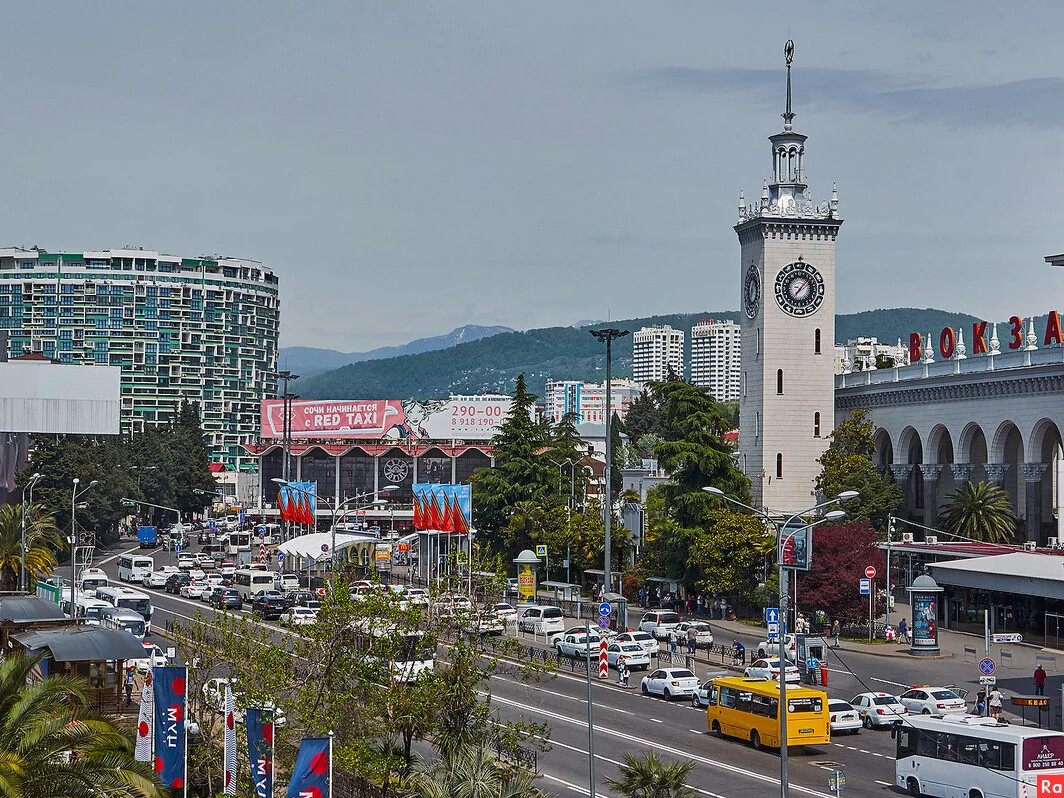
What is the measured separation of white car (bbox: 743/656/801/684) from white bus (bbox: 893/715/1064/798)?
11661 millimetres

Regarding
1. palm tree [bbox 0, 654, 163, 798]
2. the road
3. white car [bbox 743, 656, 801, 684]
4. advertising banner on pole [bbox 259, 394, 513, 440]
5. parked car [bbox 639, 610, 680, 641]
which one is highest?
advertising banner on pole [bbox 259, 394, 513, 440]

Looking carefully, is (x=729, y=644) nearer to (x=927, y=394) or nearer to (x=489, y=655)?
(x=489, y=655)

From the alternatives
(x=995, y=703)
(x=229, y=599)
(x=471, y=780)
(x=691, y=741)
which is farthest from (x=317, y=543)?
(x=471, y=780)

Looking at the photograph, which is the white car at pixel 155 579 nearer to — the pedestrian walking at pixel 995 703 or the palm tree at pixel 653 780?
the pedestrian walking at pixel 995 703

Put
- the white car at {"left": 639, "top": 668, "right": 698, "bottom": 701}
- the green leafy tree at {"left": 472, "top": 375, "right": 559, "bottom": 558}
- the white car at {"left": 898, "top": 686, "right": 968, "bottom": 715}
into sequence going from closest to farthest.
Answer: the white car at {"left": 898, "top": 686, "right": 968, "bottom": 715}
the white car at {"left": 639, "top": 668, "right": 698, "bottom": 701}
the green leafy tree at {"left": 472, "top": 375, "right": 559, "bottom": 558}

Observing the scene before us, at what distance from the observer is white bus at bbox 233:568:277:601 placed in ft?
307

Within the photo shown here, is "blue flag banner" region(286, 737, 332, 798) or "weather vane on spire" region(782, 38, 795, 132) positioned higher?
"weather vane on spire" region(782, 38, 795, 132)

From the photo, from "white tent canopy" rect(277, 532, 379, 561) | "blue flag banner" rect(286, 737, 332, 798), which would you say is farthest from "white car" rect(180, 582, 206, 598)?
"blue flag banner" rect(286, 737, 332, 798)

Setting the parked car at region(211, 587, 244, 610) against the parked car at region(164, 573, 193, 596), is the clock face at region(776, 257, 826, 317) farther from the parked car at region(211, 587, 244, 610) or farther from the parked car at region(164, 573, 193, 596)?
the parked car at region(164, 573, 193, 596)

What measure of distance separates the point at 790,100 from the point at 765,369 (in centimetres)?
1849

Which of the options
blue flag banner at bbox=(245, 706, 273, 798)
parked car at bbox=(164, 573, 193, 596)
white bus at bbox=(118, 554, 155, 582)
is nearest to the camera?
blue flag banner at bbox=(245, 706, 273, 798)

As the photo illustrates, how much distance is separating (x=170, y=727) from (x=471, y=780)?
240 inches

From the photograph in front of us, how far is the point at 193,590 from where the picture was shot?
9231 cm

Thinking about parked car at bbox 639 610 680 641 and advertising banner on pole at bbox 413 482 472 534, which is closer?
parked car at bbox 639 610 680 641
